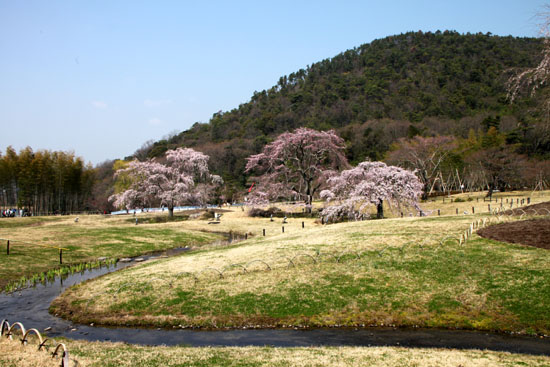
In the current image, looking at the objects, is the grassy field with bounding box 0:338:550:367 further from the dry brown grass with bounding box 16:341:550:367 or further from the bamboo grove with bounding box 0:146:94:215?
the bamboo grove with bounding box 0:146:94:215

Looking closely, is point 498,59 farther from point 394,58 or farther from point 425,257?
point 425,257

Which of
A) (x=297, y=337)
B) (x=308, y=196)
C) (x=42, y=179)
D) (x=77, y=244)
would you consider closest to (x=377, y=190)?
(x=308, y=196)

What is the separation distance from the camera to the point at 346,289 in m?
19.5

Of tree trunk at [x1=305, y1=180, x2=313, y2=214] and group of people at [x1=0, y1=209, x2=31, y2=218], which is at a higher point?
tree trunk at [x1=305, y1=180, x2=313, y2=214]

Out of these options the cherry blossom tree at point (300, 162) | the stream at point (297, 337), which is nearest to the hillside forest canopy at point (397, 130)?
the stream at point (297, 337)

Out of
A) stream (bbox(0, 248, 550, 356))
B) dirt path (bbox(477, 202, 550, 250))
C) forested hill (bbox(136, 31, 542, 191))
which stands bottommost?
stream (bbox(0, 248, 550, 356))

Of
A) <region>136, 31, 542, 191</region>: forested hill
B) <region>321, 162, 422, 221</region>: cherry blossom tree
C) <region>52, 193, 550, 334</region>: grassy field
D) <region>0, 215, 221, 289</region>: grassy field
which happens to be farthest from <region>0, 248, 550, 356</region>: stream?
<region>136, 31, 542, 191</region>: forested hill

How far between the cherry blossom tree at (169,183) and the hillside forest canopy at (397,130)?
13.5m

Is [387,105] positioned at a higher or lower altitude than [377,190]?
higher

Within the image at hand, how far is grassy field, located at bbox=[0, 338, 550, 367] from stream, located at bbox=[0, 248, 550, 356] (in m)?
1.79

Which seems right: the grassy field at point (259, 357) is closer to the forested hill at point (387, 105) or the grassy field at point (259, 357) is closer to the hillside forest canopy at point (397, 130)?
the hillside forest canopy at point (397, 130)

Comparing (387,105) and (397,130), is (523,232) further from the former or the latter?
(387,105)

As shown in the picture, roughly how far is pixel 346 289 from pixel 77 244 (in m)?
27.8

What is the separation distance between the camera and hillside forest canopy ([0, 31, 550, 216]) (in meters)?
72.4
